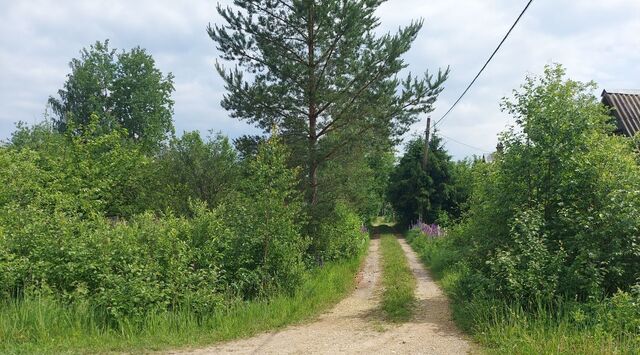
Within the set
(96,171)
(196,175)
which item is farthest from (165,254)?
(96,171)

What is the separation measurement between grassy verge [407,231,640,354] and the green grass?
3304mm

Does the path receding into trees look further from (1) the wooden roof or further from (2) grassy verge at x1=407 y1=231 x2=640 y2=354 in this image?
(1) the wooden roof

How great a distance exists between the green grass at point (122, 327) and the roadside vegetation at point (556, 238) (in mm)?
3559

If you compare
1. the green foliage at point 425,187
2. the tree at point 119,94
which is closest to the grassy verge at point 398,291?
the green foliage at point 425,187

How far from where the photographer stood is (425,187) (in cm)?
3438

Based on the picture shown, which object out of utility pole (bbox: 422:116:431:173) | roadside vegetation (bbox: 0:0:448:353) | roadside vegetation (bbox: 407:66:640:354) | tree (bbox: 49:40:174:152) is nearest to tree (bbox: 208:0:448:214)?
roadside vegetation (bbox: 0:0:448:353)

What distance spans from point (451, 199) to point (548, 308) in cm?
2836

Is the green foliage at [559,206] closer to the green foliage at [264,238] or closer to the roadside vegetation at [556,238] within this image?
the roadside vegetation at [556,238]

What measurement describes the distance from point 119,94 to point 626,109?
3702 cm

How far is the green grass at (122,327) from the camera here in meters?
6.60

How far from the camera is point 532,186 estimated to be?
8.41 m

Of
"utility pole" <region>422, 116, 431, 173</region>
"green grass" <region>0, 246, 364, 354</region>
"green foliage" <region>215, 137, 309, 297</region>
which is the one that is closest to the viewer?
"green grass" <region>0, 246, 364, 354</region>

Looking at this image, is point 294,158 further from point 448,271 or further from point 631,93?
point 631,93

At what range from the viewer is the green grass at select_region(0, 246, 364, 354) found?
660cm
